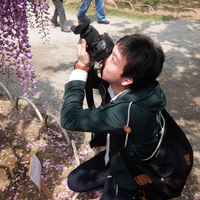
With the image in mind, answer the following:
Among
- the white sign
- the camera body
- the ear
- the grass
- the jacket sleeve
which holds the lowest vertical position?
the white sign

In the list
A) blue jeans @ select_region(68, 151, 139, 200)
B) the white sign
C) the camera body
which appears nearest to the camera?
the camera body

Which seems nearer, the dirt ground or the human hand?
the human hand

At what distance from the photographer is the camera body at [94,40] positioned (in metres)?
1.54

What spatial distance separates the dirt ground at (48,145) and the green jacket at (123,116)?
122 centimetres

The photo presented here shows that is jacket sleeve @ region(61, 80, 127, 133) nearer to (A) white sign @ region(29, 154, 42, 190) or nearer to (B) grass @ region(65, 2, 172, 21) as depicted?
(A) white sign @ region(29, 154, 42, 190)

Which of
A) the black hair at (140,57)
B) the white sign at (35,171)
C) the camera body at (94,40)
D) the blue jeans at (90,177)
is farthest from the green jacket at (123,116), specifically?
the blue jeans at (90,177)

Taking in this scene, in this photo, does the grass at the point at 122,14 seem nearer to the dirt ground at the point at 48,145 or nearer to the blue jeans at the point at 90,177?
the dirt ground at the point at 48,145

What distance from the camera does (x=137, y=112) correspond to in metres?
1.42

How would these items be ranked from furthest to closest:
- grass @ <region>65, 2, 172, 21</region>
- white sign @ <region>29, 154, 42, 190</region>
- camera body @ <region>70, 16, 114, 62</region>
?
grass @ <region>65, 2, 172, 21</region>
white sign @ <region>29, 154, 42, 190</region>
camera body @ <region>70, 16, 114, 62</region>

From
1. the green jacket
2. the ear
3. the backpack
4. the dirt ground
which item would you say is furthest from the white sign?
the ear

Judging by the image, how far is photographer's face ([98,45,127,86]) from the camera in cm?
147

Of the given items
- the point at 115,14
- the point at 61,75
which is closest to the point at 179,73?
the point at 61,75

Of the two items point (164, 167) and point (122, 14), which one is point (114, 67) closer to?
point (164, 167)

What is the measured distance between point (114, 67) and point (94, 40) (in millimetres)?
244
